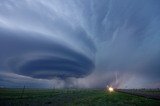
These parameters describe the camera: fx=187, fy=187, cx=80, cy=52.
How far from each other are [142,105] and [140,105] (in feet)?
1.22

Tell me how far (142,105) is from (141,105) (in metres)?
0.19

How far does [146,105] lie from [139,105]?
4.32 feet

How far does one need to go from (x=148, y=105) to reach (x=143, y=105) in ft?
3.41

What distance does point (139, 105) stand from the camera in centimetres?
3650

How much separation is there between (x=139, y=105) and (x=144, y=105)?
931 mm

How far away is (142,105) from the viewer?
119ft

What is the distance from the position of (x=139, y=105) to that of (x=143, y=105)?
75cm

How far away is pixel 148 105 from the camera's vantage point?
3638 centimetres

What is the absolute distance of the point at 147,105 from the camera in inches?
1428

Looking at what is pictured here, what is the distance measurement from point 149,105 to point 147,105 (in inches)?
19.6

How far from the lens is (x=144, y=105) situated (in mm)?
36281

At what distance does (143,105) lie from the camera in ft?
119
